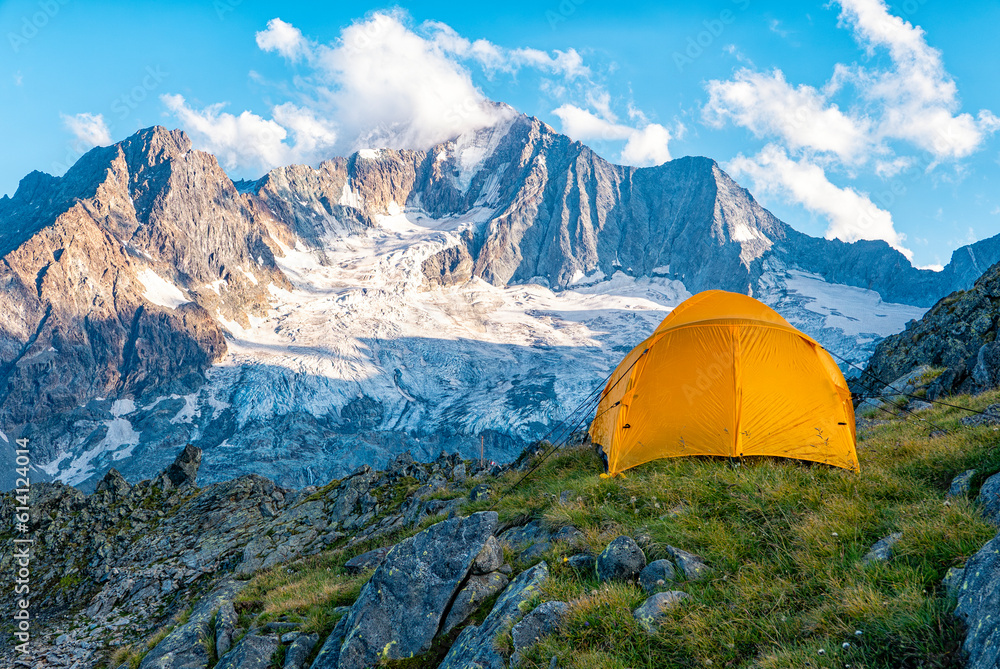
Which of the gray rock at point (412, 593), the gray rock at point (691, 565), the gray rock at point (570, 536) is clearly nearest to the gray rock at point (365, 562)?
the gray rock at point (412, 593)

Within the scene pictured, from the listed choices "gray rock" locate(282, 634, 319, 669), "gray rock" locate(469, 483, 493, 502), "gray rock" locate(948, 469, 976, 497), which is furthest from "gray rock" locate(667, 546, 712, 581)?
"gray rock" locate(469, 483, 493, 502)

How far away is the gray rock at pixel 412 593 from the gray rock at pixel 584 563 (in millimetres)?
1595

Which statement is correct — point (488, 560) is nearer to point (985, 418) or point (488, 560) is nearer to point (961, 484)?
point (961, 484)

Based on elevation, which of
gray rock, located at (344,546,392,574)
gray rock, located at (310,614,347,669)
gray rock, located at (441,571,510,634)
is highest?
gray rock, located at (441,571,510,634)

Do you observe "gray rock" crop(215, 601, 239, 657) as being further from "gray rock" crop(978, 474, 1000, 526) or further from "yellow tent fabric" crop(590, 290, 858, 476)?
"gray rock" crop(978, 474, 1000, 526)

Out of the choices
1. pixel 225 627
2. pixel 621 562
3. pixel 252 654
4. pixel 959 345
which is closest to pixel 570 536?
pixel 621 562

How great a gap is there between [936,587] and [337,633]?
7116mm

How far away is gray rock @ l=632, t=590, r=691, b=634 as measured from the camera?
4660 mm

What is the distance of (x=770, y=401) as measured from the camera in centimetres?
1024

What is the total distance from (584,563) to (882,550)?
3.12m

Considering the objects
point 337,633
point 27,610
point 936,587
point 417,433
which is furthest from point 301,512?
point 417,433

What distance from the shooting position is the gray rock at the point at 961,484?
5.83 meters

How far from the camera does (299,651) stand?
7262 mm

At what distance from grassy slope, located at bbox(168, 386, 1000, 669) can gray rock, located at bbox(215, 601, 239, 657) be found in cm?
114
